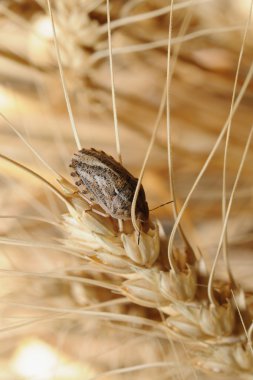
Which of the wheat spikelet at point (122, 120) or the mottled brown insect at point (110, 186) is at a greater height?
the wheat spikelet at point (122, 120)

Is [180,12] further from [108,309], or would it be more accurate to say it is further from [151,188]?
[108,309]

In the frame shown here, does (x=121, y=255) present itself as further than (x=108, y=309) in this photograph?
No

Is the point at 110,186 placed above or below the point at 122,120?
below

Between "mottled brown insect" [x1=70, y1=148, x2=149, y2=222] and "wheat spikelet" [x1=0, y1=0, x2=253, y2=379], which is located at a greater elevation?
"wheat spikelet" [x1=0, y1=0, x2=253, y2=379]

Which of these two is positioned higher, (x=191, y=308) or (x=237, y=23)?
(x=237, y=23)

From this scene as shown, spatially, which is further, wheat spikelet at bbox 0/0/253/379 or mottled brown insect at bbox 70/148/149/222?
wheat spikelet at bbox 0/0/253/379

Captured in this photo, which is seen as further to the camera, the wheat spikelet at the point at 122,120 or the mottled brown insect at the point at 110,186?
the wheat spikelet at the point at 122,120

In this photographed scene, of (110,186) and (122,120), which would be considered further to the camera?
(122,120)

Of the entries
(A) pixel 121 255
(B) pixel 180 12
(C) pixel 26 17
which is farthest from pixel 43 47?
(A) pixel 121 255
